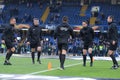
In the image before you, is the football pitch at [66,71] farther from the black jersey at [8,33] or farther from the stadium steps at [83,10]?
the stadium steps at [83,10]

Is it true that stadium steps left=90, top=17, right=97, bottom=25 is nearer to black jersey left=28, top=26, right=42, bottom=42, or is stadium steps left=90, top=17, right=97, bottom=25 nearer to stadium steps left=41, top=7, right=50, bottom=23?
stadium steps left=41, top=7, right=50, bottom=23

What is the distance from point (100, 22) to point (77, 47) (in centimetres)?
816

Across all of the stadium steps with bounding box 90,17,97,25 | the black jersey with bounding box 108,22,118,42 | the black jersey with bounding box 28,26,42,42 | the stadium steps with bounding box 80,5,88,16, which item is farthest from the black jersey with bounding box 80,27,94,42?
the stadium steps with bounding box 80,5,88,16

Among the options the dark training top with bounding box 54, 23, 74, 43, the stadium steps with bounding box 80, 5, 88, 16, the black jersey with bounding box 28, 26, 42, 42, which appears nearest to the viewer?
the dark training top with bounding box 54, 23, 74, 43

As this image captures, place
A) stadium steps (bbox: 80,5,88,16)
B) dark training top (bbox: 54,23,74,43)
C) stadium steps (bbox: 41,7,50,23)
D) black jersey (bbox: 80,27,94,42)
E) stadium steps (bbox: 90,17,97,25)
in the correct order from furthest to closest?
stadium steps (bbox: 41,7,50,23) → stadium steps (bbox: 80,5,88,16) → stadium steps (bbox: 90,17,97,25) → black jersey (bbox: 80,27,94,42) → dark training top (bbox: 54,23,74,43)

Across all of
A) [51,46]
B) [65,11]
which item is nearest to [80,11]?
[65,11]

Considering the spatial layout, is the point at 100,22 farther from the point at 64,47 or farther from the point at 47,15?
the point at 64,47

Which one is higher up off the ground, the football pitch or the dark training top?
the dark training top

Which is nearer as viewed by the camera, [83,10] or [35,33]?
[35,33]

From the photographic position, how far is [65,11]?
48.0 metres

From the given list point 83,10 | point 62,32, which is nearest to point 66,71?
point 62,32

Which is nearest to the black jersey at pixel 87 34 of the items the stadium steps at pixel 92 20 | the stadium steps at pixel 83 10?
the stadium steps at pixel 92 20

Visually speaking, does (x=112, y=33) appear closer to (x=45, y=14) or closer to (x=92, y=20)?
(x=92, y=20)

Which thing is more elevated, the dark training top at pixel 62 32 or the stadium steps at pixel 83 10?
the dark training top at pixel 62 32
